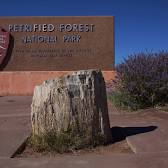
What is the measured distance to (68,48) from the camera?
28500mm

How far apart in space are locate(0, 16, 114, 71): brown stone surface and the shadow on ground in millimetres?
19356

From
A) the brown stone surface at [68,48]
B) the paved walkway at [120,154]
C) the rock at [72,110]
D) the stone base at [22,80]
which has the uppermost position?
the brown stone surface at [68,48]

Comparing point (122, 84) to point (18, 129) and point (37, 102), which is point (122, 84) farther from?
point (37, 102)

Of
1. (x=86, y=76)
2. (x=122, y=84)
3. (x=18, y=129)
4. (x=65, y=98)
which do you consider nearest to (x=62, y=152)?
(x=65, y=98)

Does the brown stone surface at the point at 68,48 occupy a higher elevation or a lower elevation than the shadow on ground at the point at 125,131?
higher

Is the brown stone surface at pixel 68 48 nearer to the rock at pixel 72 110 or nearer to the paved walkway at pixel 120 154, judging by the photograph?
the paved walkway at pixel 120 154

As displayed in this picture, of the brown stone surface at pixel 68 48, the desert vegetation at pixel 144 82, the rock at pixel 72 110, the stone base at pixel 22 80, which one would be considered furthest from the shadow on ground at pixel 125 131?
the brown stone surface at pixel 68 48

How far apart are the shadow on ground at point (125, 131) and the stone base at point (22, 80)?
18.8 meters

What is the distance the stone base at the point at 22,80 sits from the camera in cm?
2794

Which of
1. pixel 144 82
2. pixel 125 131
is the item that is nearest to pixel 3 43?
pixel 144 82

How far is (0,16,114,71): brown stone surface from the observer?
28.5m

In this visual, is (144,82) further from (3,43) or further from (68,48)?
(3,43)

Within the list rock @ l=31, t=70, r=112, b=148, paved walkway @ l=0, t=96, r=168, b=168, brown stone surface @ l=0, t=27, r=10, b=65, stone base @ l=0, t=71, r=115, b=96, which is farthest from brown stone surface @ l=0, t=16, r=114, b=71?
rock @ l=31, t=70, r=112, b=148

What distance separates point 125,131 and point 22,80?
20062 millimetres
